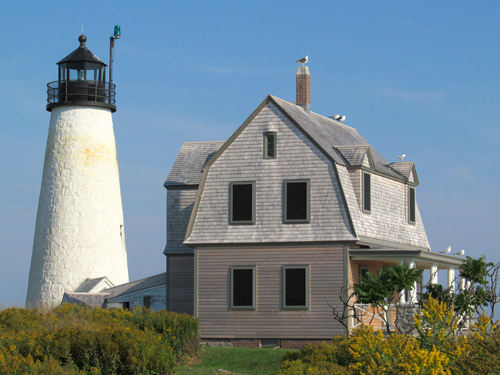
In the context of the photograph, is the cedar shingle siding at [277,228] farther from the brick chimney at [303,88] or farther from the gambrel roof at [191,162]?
the gambrel roof at [191,162]

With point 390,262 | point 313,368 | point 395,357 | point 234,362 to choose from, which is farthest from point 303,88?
point 395,357

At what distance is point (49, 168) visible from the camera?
1465 inches

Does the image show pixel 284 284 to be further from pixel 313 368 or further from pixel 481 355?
pixel 481 355

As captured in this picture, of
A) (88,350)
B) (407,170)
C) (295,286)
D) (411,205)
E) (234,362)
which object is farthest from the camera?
(411,205)

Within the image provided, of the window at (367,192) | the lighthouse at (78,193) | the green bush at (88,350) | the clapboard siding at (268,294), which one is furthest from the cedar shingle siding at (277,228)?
the green bush at (88,350)

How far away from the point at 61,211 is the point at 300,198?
11.3 m

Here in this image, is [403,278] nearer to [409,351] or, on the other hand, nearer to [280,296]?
[280,296]

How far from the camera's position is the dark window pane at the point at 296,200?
1179 inches

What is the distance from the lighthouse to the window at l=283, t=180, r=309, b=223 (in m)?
10.0

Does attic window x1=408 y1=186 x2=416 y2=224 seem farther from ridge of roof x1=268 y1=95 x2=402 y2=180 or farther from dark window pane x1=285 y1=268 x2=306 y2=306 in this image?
dark window pane x1=285 y1=268 x2=306 y2=306

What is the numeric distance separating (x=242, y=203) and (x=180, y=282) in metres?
5.00

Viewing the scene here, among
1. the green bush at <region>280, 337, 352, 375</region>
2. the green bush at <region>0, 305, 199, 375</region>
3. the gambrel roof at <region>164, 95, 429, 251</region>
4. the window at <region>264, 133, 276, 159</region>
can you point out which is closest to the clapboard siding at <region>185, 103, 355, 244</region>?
the gambrel roof at <region>164, 95, 429, 251</region>

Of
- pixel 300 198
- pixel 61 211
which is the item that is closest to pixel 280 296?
pixel 300 198

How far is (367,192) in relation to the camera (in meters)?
31.6
